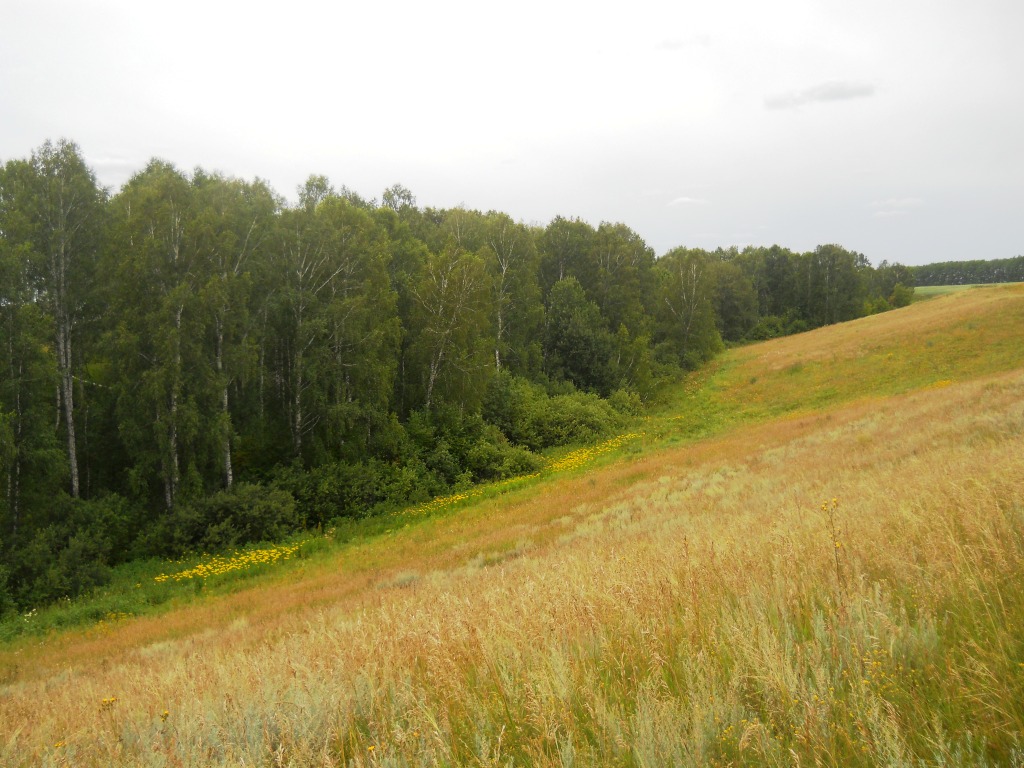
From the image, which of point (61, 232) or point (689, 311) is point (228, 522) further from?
point (689, 311)

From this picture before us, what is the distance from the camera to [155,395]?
18203 millimetres

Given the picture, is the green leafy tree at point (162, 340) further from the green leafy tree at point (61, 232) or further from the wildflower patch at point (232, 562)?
the wildflower patch at point (232, 562)

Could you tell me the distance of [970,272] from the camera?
14038 centimetres

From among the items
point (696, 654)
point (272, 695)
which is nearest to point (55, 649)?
point (272, 695)

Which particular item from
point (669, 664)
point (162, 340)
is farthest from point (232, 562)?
point (669, 664)

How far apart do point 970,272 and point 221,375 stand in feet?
577

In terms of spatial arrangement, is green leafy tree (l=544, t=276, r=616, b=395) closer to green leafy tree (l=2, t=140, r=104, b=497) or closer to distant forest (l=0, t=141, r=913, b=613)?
distant forest (l=0, t=141, r=913, b=613)

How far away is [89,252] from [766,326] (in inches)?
3257

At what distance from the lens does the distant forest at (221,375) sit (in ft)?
56.3

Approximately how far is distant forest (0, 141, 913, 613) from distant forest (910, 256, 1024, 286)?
136m

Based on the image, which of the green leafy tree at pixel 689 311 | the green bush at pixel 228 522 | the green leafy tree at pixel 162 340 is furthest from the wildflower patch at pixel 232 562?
the green leafy tree at pixel 689 311

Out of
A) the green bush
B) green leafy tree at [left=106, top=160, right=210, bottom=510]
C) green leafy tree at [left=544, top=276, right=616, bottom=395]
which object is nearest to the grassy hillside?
the green bush

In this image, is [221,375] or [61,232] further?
[221,375]

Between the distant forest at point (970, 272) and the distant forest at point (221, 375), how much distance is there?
136m
